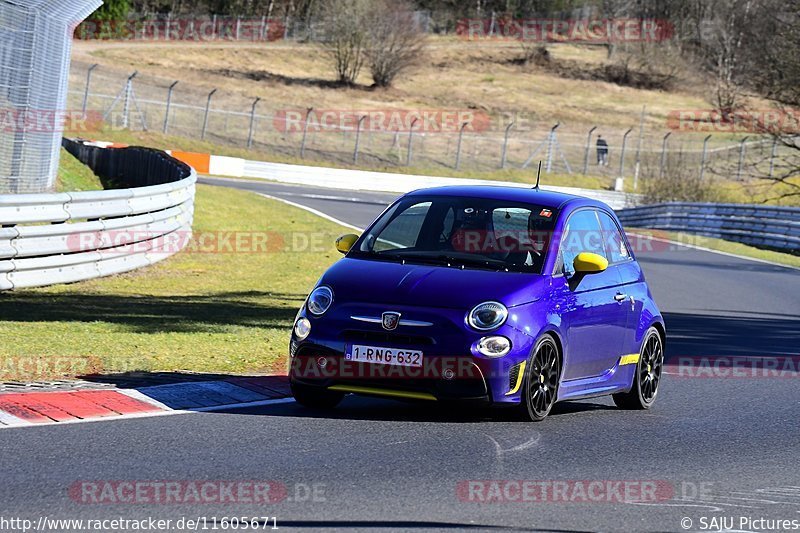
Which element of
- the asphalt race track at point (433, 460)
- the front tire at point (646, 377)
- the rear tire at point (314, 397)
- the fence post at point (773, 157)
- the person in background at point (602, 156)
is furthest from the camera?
the person in background at point (602, 156)

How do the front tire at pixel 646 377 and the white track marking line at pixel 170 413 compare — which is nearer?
the white track marking line at pixel 170 413

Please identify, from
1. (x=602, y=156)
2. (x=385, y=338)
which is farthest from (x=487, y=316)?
(x=602, y=156)

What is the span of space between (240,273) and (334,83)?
60477 millimetres

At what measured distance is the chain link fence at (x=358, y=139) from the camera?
56.9 m

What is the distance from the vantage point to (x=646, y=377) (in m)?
10.4

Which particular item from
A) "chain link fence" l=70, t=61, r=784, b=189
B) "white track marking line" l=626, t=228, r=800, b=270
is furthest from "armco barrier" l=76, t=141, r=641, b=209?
"white track marking line" l=626, t=228, r=800, b=270

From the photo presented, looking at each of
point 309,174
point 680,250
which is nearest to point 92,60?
point 309,174

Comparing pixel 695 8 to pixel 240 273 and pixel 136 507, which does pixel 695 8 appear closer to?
pixel 240 273

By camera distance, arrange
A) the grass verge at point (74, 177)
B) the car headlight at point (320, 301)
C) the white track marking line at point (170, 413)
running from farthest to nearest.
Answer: the grass verge at point (74, 177)
the car headlight at point (320, 301)
the white track marking line at point (170, 413)

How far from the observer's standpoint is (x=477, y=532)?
5.91 meters

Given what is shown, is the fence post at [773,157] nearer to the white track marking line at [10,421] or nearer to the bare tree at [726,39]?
the bare tree at [726,39]

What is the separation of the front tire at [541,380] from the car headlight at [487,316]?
14.7 inches

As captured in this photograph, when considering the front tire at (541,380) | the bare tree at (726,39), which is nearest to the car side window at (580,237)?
the front tire at (541,380)

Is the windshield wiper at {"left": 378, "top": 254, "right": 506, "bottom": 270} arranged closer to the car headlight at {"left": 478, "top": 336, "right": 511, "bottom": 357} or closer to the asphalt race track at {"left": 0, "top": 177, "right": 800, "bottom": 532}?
the car headlight at {"left": 478, "top": 336, "right": 511, "bottom": 357}
